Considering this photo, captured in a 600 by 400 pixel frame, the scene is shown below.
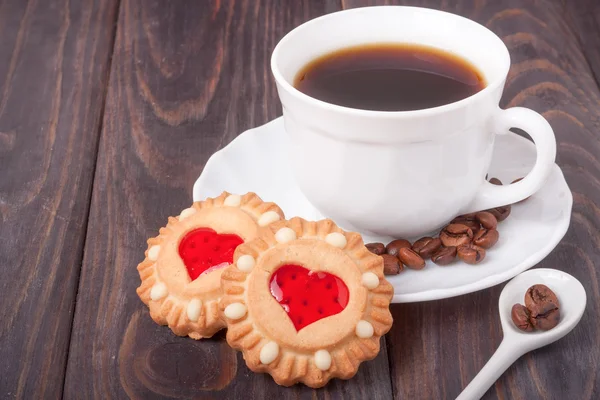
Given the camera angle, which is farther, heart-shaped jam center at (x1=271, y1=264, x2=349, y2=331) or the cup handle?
the cup handle

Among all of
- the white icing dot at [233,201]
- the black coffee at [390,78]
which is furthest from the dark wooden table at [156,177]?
the black coffee at [390,78]

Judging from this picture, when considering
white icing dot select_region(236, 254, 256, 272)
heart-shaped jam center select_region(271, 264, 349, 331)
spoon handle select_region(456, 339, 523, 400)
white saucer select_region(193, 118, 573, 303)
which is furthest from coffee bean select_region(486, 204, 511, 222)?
white icing dot select_region(236, 254, 256, 272)

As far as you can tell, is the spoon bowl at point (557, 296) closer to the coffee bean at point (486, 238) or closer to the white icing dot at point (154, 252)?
the coffee bean at point (486, 238)

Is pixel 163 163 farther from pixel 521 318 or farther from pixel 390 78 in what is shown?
pixel 521 318

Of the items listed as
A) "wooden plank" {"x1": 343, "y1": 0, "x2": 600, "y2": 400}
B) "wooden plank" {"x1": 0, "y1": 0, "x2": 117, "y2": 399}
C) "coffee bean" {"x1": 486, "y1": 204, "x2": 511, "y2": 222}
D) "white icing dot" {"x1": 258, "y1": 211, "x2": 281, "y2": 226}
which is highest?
"white icing dot" {"x1": 258, "y1": 211, "x2": 281, "y2": 226}

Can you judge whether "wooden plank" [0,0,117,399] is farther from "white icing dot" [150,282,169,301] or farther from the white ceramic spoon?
the white ceramic spoon

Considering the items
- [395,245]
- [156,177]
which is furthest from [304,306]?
[156,177]
